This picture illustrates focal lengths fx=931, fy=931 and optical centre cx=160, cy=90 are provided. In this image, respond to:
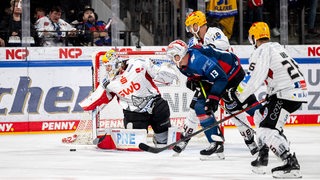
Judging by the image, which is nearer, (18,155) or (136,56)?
(18,155)

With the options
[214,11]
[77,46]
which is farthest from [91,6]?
[214,11]

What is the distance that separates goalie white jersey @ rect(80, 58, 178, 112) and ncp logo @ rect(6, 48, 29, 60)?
2.18 m

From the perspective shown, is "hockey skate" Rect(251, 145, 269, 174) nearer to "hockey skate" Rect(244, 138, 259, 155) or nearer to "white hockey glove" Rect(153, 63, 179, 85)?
"hockey skate" Rect(244, 138, 259, 155)

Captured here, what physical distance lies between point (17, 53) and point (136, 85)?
2498mm

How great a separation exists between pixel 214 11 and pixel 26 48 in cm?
245

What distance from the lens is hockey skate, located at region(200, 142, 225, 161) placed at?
8.16m

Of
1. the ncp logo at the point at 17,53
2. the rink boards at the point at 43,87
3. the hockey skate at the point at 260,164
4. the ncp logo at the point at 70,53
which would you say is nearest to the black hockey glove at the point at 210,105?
the hockey skate at the point at 260,164

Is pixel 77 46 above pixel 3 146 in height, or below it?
above

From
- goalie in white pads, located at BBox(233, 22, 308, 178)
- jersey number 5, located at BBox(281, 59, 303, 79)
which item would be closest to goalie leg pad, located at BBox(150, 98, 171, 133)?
goalie in white pads, located at BBox(233, 22, 308, 178)

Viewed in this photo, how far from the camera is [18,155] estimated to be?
28.3 ft

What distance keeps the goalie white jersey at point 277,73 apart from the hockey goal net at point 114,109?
8.46 feet

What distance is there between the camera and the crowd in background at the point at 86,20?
11117 mm

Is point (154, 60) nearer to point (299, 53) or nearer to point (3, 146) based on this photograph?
point (3, 146)

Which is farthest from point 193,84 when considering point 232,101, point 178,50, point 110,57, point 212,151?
point 110,57
